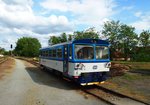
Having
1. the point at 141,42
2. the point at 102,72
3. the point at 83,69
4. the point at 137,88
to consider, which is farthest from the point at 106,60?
the point at 141,42

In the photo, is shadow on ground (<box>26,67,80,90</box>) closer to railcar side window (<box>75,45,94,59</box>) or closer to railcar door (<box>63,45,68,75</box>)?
railcar door (<box>63,45,68,75</box>)

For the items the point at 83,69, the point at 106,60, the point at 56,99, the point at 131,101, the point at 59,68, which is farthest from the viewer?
the point at 59,68

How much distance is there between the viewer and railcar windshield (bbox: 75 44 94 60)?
13969 millimetres

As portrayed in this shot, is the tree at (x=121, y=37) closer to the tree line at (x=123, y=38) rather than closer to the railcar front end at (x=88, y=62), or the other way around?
the tree line at (x=123, y=38)

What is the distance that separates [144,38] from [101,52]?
240ft

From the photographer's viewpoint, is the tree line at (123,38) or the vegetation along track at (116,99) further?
the tree line at (123,38)

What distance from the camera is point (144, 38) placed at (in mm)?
84250

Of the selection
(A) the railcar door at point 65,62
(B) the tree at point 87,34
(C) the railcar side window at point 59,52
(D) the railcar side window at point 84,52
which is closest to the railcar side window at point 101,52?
(D) the railcar side window at point 84,52

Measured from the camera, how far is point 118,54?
78.4 meters

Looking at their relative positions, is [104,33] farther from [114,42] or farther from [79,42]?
[79,42]

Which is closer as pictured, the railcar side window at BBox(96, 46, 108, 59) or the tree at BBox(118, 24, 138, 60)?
the railcar side window at BBox(96, 46, 108, 59)

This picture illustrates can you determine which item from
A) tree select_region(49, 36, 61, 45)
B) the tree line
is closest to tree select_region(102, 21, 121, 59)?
the tree line

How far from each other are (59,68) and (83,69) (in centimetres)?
357

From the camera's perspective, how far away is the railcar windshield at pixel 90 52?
551 inches
